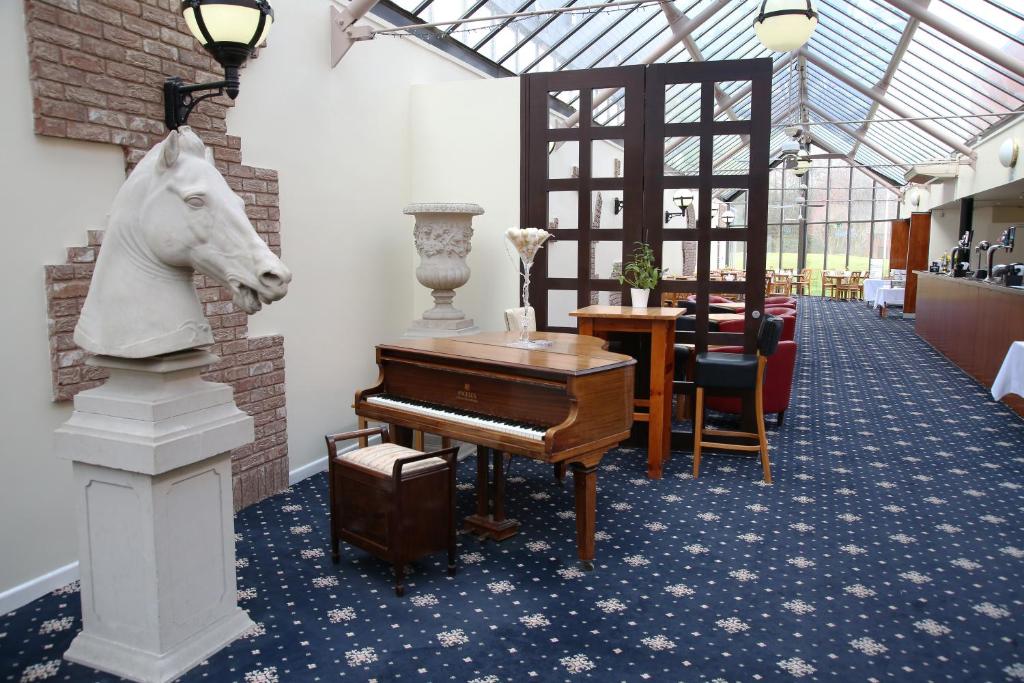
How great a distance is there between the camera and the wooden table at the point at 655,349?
15.9 ft

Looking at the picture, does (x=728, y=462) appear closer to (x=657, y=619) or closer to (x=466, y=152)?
(x=657, y=619)

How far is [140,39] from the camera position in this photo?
11.0 ft

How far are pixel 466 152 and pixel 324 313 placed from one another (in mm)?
1829

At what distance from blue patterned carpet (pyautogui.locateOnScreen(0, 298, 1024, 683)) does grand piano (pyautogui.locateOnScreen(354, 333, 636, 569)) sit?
14.1 inches

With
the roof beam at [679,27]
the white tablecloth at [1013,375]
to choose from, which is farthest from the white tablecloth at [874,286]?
the white tablecloth at [1013,375]

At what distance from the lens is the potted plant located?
17.5ft

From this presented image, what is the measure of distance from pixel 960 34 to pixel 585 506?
8171 mm

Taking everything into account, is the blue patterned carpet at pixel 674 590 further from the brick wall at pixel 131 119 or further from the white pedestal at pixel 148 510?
the brick wall at pixel 131 119

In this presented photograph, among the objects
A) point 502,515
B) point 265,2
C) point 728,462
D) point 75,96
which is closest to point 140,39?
point 75,96

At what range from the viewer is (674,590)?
3.22 m

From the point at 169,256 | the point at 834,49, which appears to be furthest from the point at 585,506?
the point at 834,49

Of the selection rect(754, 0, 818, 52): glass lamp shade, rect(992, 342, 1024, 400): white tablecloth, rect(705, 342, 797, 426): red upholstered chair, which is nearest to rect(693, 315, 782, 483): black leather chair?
rect(705, 342, 797, 426): red upholstered chair

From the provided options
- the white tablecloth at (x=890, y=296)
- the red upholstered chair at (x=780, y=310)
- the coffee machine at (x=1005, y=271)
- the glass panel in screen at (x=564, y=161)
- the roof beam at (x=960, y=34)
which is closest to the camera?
the coffee machine at (x=1005, y=271)

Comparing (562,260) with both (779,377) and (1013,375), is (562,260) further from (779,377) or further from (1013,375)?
(1013,375)
